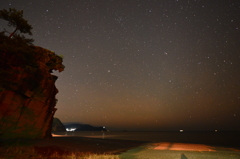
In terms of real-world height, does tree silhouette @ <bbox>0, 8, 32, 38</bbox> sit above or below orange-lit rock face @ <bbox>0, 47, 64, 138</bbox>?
above

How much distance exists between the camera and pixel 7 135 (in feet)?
54.9

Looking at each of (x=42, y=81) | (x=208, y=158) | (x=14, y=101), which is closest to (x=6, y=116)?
(x=14, y=101)

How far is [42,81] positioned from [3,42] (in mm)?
7325

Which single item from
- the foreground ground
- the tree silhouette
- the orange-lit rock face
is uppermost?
the tree silhouette

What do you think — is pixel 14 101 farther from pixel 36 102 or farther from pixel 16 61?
pixel 16 61

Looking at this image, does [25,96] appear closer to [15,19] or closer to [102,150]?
[15,19]

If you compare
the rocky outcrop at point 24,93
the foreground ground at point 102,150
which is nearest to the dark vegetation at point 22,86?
the rocky outcrop at point 24,93

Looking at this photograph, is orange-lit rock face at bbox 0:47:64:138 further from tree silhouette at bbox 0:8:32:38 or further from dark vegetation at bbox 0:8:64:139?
tree silhouette at bbox 0:8:32:38

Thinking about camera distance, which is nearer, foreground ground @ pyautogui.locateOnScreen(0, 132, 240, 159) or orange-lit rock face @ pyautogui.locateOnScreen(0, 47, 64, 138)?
foreground ground @ pyautogui.locateOnScreen(0, 132, 240, 159)

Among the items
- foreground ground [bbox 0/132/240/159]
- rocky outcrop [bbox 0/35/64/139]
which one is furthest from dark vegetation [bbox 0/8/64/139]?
foreground ground [bbox 0/132/240/159]

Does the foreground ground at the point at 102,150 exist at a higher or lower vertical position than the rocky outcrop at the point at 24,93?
lower

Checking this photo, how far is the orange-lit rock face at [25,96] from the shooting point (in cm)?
1692

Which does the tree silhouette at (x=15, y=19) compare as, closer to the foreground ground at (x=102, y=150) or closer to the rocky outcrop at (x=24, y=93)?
the rocky outcrop at (x=24, y=93)

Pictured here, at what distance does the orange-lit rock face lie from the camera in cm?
1692
